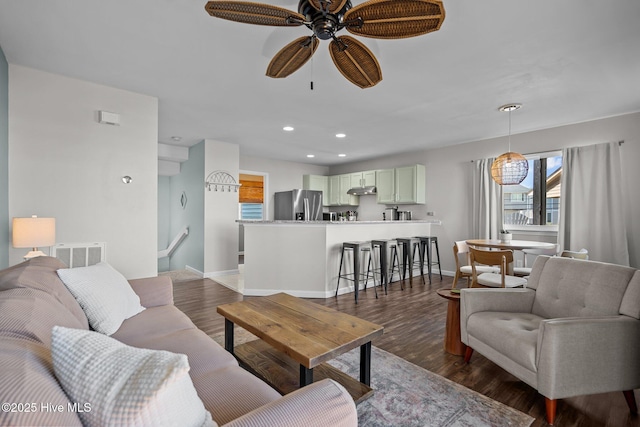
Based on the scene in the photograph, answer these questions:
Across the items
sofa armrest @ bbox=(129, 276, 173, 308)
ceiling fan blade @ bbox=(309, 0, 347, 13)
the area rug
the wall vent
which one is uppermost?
ceiling fan blade @ bbox=(309, 0, 347, 13)

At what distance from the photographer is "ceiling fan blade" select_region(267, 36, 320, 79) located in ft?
6.04

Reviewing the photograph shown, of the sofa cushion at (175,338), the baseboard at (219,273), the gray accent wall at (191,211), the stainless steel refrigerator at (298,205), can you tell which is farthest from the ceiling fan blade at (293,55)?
the stainless steel refrigerator at (298,205)

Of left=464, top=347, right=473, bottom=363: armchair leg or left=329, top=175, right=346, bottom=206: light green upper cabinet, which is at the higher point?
left=329, top=175, right=346, bottom=206: light green upper cabinet

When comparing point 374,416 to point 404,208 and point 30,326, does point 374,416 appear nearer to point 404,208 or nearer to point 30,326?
point 30,326

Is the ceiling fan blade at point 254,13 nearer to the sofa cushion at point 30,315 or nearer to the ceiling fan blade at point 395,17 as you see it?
the ceiling fan blade at point 395,17

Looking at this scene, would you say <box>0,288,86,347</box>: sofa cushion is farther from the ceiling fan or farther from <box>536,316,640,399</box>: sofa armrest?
<box>536,316,640,399</box>: sofa armrest

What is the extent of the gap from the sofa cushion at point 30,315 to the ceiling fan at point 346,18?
1492 mm

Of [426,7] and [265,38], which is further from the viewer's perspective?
[265,38]

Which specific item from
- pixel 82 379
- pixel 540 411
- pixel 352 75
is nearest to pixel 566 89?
pixel 352 75

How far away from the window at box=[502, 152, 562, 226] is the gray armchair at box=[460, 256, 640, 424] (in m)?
3.17

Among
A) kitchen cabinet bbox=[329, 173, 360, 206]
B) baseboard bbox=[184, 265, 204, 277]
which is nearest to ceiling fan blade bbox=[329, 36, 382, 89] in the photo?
baseboard bbox=[184, 265, 204, 277]

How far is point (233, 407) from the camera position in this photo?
1.13m

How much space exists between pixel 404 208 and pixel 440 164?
4.06 feet

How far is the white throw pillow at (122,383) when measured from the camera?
0.63 metres
